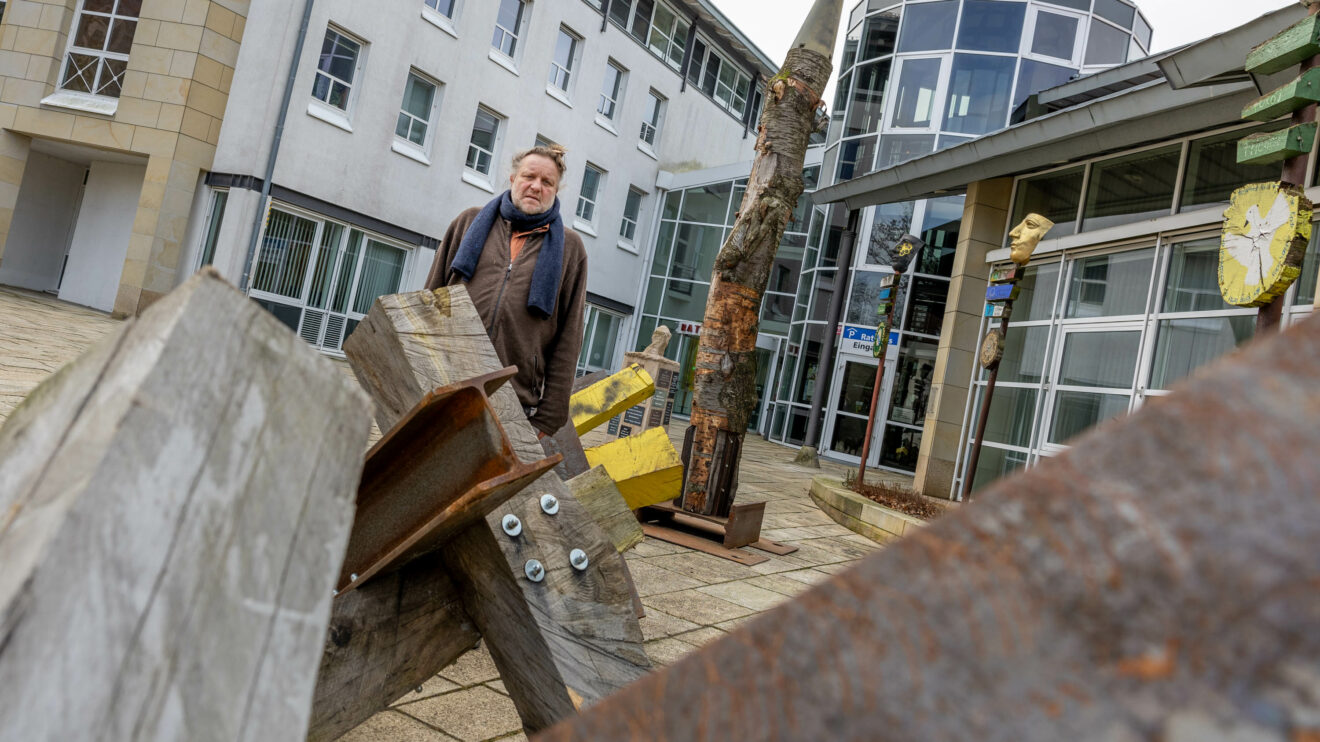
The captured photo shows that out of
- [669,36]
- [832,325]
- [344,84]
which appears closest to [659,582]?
[832,325]

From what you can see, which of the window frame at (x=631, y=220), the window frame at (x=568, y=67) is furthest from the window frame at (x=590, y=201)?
the window frame at (x=568, y=67)

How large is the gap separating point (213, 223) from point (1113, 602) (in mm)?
18605

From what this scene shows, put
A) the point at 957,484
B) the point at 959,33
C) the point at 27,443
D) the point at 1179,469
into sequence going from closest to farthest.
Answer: the point at 1179,469
the point at 27,443
the point at 957,484
the point at 959,33

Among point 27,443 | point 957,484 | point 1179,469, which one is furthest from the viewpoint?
point 957,484

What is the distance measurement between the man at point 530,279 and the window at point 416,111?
55.6 ft

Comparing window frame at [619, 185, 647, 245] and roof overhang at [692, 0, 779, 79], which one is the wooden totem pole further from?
roof overhang at [692, 0, 779, 79]

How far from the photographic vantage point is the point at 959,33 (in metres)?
17.7

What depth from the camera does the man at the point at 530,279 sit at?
310 cm

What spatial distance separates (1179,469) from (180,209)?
18545 millimetres

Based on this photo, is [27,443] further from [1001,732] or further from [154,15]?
A: [154,15]

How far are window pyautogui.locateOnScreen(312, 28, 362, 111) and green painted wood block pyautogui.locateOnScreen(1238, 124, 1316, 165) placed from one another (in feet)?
52.8

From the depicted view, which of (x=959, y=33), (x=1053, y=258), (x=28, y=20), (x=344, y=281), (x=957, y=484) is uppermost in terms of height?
(x=959, y=33)

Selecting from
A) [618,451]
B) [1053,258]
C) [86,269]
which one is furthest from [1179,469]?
[86,269]

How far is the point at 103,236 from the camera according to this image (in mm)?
18172
